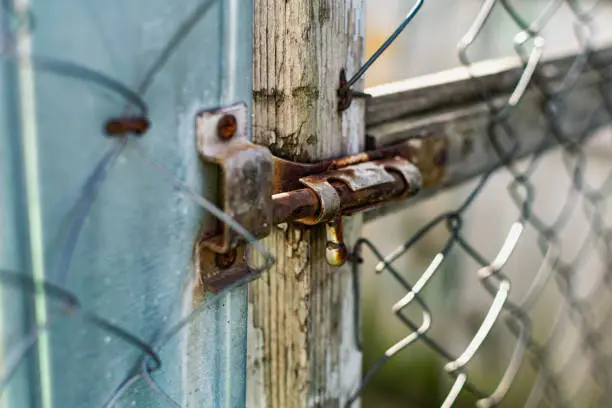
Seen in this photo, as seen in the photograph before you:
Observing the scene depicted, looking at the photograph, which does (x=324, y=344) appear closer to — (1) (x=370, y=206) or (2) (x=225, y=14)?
(1) (x=370, y=206)

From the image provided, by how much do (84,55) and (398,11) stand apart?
2.61 meters

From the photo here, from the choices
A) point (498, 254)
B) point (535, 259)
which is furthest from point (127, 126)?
point (535, 259)

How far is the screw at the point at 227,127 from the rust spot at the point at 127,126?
0.08m

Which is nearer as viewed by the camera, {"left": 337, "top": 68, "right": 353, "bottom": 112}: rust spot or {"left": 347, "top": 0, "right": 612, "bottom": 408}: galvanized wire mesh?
{"left": 337, "top": 68, "right": 353, "bottom": 112}: rust spot

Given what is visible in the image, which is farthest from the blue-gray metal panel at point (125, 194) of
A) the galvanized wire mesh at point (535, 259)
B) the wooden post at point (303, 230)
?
the galvanized wire mesh at point (535, 259)

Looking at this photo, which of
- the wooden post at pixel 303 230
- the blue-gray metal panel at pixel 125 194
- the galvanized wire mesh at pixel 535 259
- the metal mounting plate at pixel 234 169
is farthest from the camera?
the galvanized wire mesh at pixel 535 259

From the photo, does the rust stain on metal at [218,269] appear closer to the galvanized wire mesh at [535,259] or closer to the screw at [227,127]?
the screw at [227,127]

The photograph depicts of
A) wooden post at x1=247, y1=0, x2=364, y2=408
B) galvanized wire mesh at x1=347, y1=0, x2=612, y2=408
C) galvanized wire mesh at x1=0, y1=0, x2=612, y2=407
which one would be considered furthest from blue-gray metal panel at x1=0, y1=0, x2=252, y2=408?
galvanized wire mesh at x1=347, y1=0, x2=612, y2=408

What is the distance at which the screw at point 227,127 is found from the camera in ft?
1.80

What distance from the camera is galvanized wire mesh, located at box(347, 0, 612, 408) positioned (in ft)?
3.15

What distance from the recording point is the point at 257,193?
569mm

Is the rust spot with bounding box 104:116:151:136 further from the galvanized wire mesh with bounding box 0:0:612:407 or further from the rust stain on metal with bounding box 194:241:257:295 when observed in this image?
the rust stain on metal with bounding box 194:241:257:295

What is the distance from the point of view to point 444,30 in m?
3.07

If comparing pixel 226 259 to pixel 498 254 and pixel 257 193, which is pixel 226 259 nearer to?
pixel 257 193
